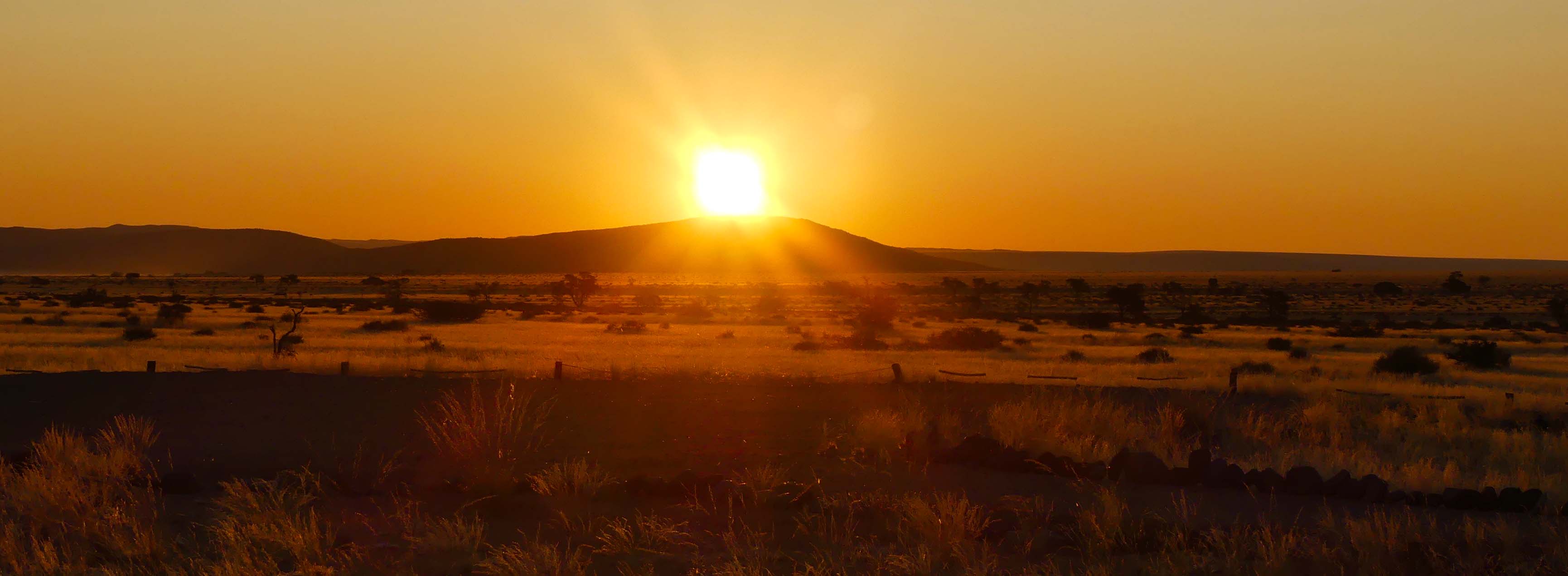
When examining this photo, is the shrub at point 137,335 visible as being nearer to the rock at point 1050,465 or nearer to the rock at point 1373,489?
the rock at point 1050,465

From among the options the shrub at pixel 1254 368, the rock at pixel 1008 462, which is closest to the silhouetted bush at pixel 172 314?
the shrub at pixel 1254 368

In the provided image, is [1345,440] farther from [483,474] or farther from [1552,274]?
[1552,274]

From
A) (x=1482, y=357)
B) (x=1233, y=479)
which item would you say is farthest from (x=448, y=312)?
(x=1233, y=479)

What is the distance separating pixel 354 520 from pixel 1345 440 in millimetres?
14187

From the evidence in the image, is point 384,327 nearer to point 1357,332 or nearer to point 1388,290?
point 1357,332

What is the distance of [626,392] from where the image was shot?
21.7 metres

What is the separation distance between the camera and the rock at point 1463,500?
12.6 metres

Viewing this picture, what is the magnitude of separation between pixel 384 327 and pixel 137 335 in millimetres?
10659

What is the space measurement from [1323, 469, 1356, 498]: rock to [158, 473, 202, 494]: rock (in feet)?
40.5

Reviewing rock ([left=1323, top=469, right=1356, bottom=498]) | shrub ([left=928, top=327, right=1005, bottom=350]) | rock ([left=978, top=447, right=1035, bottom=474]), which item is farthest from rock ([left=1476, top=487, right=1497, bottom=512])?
shrub ([left=928, top=327, right=1005, bottom=350])

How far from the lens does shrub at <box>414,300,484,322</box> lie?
60.5m

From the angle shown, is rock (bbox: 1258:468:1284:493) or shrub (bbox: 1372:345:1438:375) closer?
rock (bbox: 1258:468:1284:493)

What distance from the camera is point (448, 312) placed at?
61875 mm

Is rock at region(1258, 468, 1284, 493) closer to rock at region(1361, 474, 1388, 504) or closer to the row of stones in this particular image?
the row of stones
